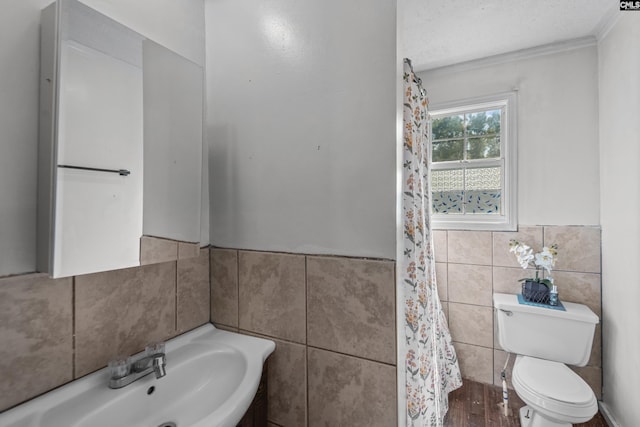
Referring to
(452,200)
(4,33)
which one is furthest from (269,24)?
(452,200)

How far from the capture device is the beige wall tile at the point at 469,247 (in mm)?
2070

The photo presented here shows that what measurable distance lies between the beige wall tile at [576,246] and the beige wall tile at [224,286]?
2.05 metres

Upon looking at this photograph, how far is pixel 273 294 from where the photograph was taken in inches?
42.6

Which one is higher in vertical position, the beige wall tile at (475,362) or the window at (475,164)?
the window at (475,164)

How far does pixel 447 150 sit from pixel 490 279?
3.47 ft

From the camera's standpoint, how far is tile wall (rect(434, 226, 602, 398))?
181 centimetres

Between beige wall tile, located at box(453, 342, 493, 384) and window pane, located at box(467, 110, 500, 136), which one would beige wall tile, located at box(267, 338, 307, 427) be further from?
window pane, located at box(467, 110, 500, 136)

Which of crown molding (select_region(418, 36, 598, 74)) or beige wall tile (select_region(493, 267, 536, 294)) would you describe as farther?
beige wall tile (select_region(493, 267, 536, 294))

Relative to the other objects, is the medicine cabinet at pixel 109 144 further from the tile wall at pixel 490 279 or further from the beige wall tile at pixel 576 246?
the beige wall tile at pixel 576 246

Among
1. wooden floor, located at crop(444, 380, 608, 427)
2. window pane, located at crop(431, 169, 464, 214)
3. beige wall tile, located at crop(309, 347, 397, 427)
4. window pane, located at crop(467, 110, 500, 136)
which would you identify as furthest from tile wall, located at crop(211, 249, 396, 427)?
window pane, located at crop(467, 110, 500, 136)

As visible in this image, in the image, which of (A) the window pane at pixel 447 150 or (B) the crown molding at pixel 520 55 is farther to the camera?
(A) the window pane at pixel 447 150

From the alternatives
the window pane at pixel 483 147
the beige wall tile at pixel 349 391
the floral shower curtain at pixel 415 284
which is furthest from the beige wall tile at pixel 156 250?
the window pane at pixel 483 147

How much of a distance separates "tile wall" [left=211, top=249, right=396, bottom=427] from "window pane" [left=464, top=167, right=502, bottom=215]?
5.44ft

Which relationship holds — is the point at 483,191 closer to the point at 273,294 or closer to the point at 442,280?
→ the point at 442,280
